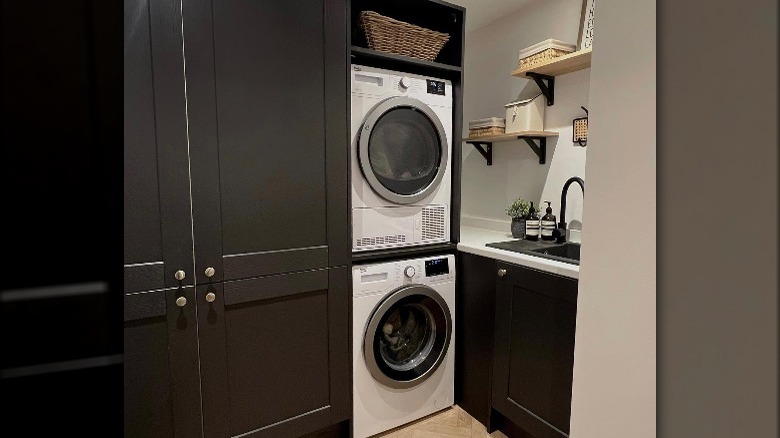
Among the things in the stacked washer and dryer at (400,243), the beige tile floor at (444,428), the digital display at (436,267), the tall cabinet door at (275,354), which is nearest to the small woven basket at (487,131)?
the stacked washer and dryer at (400,243)

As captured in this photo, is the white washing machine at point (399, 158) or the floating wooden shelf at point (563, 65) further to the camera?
the floating wooden shelf at point (563, 65)

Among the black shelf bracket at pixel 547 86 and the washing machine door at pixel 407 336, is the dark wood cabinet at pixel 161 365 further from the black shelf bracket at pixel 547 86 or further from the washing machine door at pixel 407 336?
the black shelf bracket at pixel 547 86

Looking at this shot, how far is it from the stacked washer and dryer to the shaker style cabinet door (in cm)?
70

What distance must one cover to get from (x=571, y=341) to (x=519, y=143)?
1391 mm

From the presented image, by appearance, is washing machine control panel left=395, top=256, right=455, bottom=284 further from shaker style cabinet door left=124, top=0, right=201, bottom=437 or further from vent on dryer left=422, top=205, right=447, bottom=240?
shaker style cabinet door left=124, top=0, right=201, bottom=437

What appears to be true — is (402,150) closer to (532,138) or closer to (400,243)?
(400,243)

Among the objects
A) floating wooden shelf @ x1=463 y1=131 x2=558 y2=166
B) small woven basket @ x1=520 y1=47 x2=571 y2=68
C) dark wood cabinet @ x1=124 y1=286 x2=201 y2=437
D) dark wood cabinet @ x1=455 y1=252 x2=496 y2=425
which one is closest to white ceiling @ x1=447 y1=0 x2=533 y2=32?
small woven basket @ x1=520 y1=47 x2=571 y2=68

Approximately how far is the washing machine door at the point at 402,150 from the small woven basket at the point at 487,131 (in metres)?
0.47

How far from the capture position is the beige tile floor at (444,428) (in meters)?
2.03

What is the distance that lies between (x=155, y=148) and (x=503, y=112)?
2.07m

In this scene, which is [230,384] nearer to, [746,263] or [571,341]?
[571,341]
